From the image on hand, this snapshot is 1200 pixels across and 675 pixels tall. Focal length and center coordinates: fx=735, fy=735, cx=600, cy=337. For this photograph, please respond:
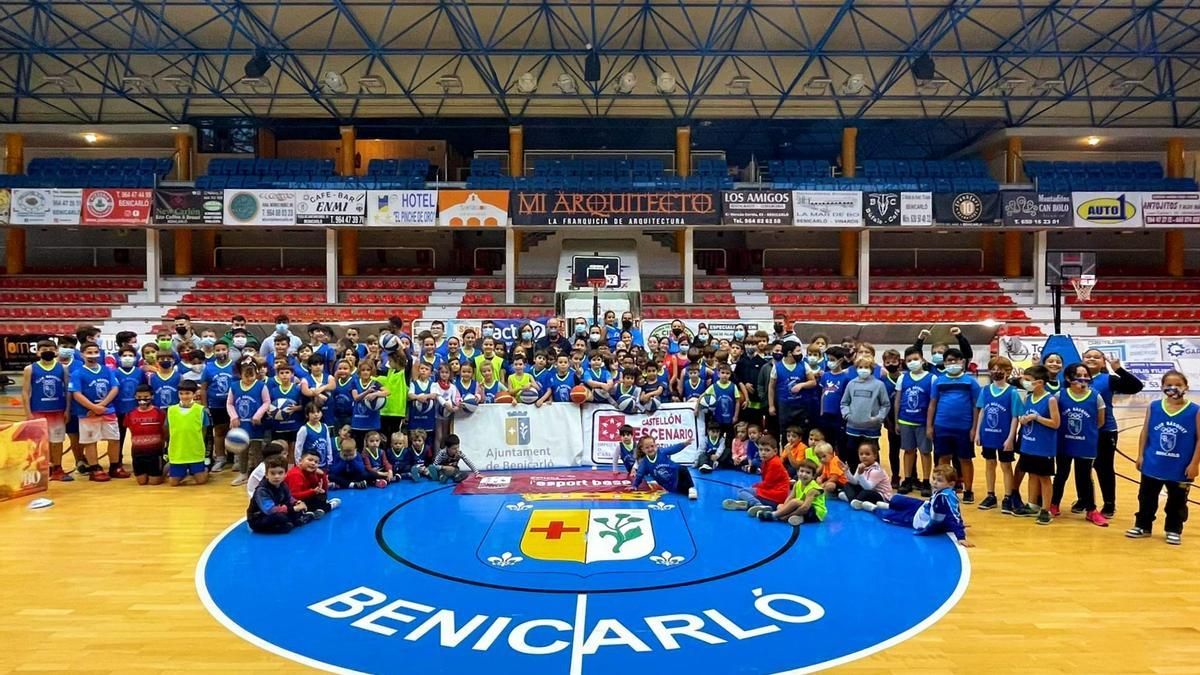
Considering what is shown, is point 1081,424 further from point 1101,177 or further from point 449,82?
point 1101,177

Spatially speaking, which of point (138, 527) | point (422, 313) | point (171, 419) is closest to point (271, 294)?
point (422, 313)

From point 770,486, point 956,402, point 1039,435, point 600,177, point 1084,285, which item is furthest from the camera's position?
point 600,177

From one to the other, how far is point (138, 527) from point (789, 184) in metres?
20.8

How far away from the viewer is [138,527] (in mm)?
7402

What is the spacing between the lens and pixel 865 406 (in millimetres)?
8562

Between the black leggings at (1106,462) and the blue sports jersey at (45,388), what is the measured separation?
11951mm

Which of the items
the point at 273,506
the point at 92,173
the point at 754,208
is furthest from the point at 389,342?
the point at 92,173

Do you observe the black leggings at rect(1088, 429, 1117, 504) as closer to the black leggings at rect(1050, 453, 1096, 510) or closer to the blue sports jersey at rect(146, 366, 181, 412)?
the black leggings at rect(1050, 453, 1096, 510)

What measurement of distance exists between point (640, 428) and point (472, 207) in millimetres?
14142

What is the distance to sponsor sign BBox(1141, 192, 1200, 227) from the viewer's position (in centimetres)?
2227

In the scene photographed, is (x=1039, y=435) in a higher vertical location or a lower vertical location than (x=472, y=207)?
lower

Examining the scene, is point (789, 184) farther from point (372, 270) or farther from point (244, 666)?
point (244, 666)

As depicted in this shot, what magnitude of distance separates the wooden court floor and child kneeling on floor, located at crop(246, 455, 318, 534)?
1.65 feet

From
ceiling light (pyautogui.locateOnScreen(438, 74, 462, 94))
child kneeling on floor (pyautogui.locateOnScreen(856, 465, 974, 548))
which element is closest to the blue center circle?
child kneeling on floor (pyautogui.locateOnScreen(856, 465, 974, 548))
